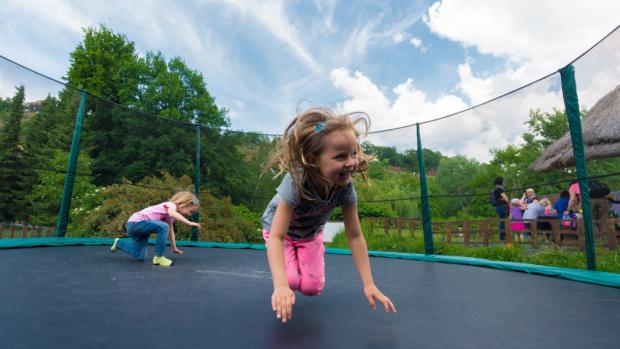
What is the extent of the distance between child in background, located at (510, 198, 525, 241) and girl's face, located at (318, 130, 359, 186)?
2.25 m

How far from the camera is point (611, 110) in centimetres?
233

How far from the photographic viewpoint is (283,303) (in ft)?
3.01

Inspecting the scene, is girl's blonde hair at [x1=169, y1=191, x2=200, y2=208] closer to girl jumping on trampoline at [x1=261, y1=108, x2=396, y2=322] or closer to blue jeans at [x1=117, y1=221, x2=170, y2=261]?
blue jeans at [x1=117, y1=221, x2=170, y2=261]

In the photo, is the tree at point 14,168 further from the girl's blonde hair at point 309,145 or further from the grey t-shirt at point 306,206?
the girl's blonde hair at point 309,145

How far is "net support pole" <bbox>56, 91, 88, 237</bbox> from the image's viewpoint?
344cm

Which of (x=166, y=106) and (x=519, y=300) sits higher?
(x=166, y=106)

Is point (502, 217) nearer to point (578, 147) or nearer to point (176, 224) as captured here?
point (578, 147)

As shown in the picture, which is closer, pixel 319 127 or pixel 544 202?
pixel 319 127

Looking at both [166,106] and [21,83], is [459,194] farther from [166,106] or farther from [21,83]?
[166,106]

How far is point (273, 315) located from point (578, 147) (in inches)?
85.8

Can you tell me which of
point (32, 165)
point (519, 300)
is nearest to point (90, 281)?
point (519, 300)

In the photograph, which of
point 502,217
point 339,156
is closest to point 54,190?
point 339,156

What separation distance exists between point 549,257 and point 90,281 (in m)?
2.88

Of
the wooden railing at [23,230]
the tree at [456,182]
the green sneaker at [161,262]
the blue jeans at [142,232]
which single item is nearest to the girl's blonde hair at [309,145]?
the green sneaker at [161,262]
